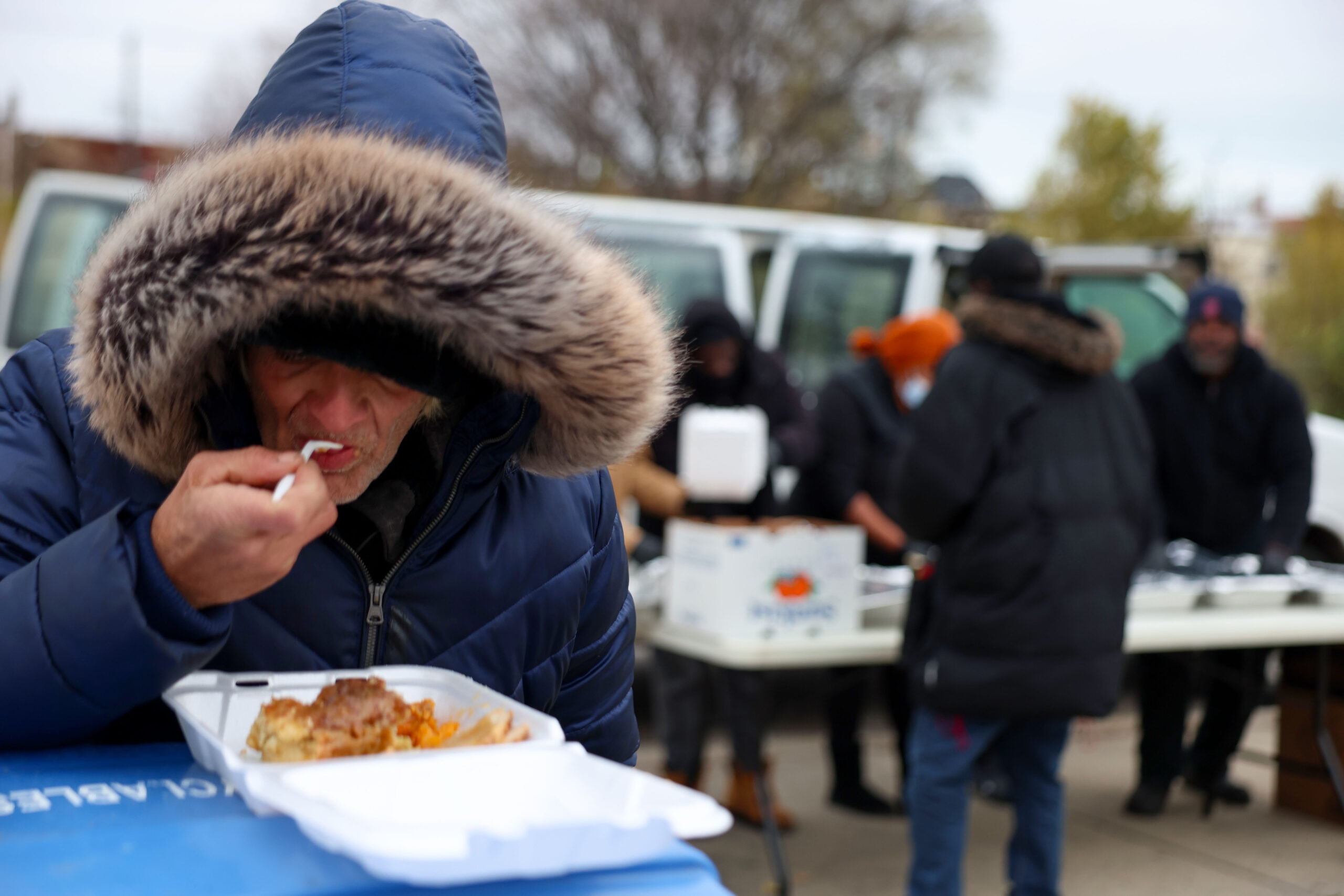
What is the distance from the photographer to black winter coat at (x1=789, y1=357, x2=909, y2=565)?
488cm

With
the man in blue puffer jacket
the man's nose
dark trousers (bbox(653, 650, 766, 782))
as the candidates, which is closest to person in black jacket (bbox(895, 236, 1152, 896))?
dark trousers (bbox(653, 650, 766, 782))

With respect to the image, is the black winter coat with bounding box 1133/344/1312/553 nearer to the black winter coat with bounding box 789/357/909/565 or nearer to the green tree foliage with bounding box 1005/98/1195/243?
the black winter coat with bounding box 789/357/909/565

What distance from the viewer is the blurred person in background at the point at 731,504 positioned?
14.1 feet

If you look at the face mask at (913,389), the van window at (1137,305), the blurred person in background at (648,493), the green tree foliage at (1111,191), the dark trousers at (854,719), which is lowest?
the dark trousers at (854,719)

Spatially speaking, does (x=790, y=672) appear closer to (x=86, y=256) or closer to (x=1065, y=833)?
(x=1065, y=833)

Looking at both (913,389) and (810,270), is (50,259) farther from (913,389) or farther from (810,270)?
(913,389)

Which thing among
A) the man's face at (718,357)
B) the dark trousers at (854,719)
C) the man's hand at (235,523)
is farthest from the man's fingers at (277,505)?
the dark trousers at (854,719)

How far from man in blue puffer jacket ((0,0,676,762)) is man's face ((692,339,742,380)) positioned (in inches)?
127

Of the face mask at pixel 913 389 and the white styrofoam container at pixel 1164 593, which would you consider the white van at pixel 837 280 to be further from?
the white styrofoam container at pixel 1164 593

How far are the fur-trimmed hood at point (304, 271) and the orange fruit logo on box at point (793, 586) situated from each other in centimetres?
266

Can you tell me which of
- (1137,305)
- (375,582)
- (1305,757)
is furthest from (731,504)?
(1137,305)

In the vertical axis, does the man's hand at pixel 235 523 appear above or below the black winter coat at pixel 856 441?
above

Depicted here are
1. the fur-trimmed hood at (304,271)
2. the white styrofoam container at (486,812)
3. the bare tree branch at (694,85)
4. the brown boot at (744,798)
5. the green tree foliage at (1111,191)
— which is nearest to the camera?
the white styrofoam container at (486,812)

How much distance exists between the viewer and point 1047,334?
3480 millimetres
